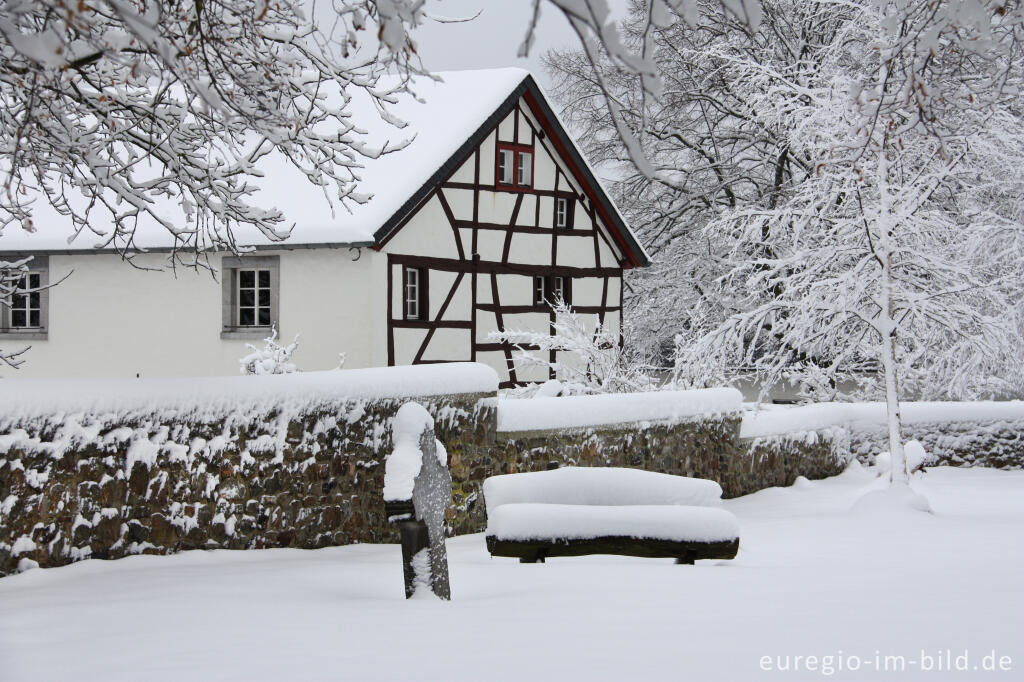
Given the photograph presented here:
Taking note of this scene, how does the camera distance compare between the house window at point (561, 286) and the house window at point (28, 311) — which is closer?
the house window at point (28, 311)

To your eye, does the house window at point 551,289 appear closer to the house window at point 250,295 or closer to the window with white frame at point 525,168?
the window with white frame at point 525,168

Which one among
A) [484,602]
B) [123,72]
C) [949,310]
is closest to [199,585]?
[484,602]

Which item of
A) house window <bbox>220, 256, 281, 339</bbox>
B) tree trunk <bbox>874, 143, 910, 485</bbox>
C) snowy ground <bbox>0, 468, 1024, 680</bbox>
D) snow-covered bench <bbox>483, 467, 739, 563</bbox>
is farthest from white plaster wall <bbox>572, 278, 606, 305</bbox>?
snow-covered bench <bbox>483, 467, 739, 563</bbox>

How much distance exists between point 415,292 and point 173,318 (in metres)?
4.10

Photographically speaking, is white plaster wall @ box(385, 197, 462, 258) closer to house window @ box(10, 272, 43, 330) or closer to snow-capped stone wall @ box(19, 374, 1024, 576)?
snow-capped stone wall @ box(19, 374, 1024, 576)

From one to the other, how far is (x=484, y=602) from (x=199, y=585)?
2.02 metres

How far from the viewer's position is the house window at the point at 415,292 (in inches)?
Result: 696

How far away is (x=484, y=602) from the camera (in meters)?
6.20

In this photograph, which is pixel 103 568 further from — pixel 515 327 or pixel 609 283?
pixel 609 283

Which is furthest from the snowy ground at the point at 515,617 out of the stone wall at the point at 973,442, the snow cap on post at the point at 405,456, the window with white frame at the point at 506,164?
the window with white frame at the point at 506,164

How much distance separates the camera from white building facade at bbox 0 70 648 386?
16938mm

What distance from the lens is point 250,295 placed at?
1769 cm

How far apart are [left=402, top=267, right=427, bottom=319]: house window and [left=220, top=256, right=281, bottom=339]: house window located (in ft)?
6.88

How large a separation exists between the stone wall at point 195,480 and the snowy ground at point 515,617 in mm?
198
